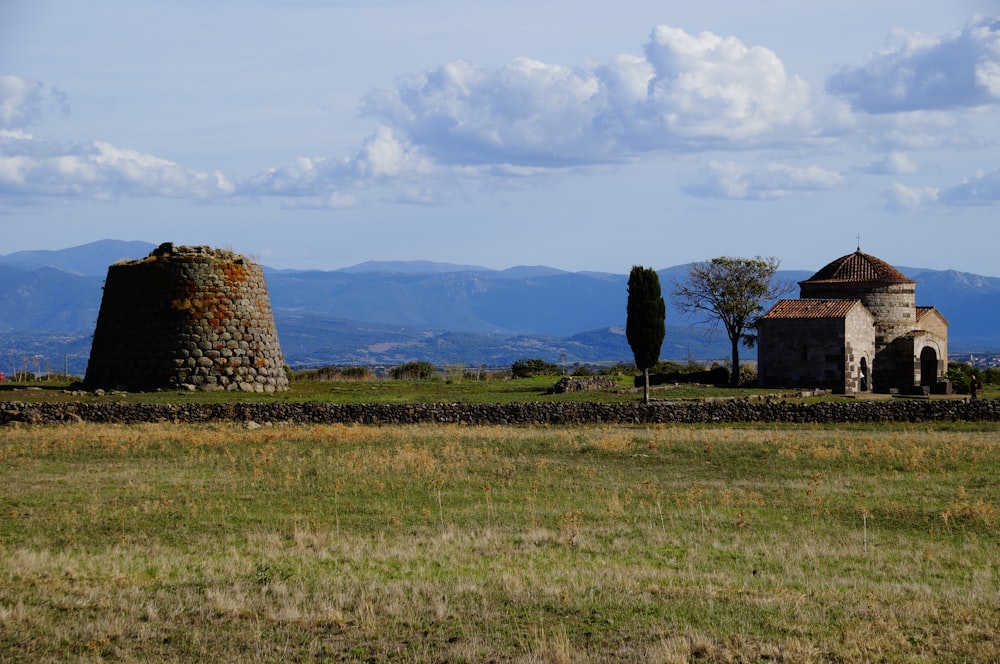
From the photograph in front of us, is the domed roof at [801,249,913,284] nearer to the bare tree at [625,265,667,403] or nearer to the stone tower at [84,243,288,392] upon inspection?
the bare tree at [625,265,667,403]

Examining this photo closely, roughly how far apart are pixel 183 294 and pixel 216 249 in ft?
10.6

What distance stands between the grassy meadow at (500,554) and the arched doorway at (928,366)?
38033 mm

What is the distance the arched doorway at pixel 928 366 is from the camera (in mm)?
66812

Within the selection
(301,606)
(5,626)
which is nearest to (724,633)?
(301,606)

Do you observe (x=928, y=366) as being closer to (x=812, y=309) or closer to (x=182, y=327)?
(x=812, y=309)

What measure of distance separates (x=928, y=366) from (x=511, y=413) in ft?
117

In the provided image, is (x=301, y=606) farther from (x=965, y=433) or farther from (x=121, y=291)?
(x=121, y=291)

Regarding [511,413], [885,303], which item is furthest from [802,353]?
[511,413]

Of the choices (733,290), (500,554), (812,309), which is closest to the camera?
(500,554)

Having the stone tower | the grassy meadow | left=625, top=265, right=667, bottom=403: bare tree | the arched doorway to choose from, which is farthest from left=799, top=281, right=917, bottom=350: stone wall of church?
the grassy meadow

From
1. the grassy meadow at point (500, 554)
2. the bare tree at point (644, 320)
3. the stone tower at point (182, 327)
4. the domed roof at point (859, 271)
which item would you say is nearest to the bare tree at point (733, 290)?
the domed roof at point (859, 271)

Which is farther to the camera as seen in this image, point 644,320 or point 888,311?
point 888,311

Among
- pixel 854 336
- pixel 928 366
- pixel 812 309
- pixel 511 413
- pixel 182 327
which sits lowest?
pixel 511 413

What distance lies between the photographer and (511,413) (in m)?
41.1
